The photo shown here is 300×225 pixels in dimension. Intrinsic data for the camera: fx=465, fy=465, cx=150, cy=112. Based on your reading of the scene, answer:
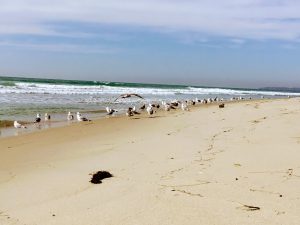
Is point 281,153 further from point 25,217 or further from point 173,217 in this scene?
point 25,217

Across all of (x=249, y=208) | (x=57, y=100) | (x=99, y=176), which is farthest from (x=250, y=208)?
(x=57, y=100)

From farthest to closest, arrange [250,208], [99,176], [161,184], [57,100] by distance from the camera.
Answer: [57,100] < [99,176] < [161,184] < [250,208]

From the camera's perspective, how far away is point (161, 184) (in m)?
4.86

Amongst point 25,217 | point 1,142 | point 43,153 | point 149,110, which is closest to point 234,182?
point 25,217

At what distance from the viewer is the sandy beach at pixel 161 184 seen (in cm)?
383

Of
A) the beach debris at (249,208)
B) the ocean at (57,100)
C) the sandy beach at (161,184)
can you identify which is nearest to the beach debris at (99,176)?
the sandy beach at (161,184)

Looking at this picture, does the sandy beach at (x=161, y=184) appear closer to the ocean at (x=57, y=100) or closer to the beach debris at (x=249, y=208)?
the beach debris at (x=249, y=208)

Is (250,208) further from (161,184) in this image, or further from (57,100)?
(57,100)

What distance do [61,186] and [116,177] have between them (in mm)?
640

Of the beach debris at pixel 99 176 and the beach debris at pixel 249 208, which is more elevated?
the beach debris at pixel 249 208

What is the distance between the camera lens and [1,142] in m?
10.6

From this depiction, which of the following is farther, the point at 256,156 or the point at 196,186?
the point at 256,156

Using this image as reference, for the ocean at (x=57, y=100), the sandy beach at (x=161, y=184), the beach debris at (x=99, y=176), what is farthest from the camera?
the ocean at (x=57, y=100)

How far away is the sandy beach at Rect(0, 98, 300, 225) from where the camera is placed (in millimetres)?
3828
